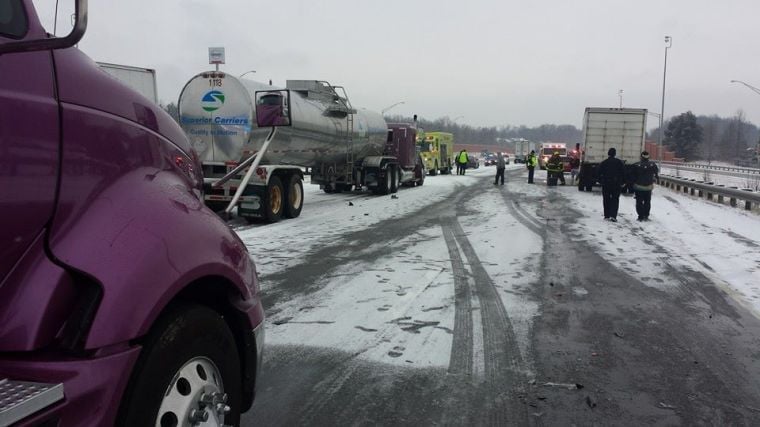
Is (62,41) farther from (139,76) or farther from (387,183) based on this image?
(387,183)

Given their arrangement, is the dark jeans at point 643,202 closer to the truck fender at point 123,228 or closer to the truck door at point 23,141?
the truck fender at point 123,228

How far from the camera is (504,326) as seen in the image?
5434 mm

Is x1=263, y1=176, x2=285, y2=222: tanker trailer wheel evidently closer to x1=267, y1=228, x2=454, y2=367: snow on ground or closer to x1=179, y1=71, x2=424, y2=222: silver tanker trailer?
x1=179, y1=71, x2=424, y2=222: silver tanker trailer

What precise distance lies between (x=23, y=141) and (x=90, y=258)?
44 cm

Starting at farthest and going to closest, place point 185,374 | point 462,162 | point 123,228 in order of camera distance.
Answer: point 462,162 < point 185,374 < point 123,228

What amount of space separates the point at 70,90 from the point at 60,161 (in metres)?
0.29

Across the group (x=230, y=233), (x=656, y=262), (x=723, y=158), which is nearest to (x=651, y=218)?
(x=656, y=262)

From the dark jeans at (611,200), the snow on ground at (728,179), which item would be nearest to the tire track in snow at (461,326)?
the dark jeans at (611,200)

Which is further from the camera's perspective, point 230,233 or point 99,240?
point 230,233

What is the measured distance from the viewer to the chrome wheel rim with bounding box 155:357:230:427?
2.19 metres

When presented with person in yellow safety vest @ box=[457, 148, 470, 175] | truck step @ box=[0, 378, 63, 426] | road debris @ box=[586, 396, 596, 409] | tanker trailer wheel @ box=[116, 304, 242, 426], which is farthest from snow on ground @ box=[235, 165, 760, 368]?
person in yellow safety vest @ box=[457, 148, 470, 175]

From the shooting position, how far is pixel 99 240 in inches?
77.3

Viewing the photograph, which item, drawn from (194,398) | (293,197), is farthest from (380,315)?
(293,197)

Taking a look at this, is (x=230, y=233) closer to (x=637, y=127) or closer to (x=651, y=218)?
(x=651, y=218)
